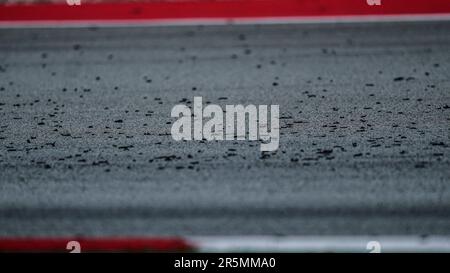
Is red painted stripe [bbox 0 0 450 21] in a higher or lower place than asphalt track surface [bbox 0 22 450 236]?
higher

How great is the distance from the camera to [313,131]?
3240 millimetres

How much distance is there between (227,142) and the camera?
3129 mm

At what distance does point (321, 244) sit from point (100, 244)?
1.03 metres

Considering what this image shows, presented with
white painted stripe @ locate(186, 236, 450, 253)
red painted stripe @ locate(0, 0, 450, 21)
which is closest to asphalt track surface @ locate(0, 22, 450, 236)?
white painted stripe @ locate(186, 236, 450, 253)

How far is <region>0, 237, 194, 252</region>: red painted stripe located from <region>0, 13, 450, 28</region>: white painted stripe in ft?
Result: 9.85

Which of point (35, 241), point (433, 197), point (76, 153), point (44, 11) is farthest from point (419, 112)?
point (44, 11)

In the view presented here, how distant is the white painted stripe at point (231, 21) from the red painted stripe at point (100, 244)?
3.00m

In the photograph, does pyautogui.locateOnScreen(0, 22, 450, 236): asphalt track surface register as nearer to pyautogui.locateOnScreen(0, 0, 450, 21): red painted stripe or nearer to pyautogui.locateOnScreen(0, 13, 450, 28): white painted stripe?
pyautogui.locateOnScreen(0, 13, 450, 28): white painted stripe

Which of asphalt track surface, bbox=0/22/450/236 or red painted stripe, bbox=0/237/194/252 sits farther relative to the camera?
asphalt track surface, bbox=0/22/450/236

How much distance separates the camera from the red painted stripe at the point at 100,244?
2.43 meters

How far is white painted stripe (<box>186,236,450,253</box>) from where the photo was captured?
2.38 m

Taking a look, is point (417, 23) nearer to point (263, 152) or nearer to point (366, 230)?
point (263, 152)

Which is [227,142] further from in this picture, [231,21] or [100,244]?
[231,21]

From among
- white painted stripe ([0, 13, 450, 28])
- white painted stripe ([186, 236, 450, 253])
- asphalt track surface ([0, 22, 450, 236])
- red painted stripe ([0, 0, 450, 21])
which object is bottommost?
white painted stripe ([186, 236, 450, 253])
